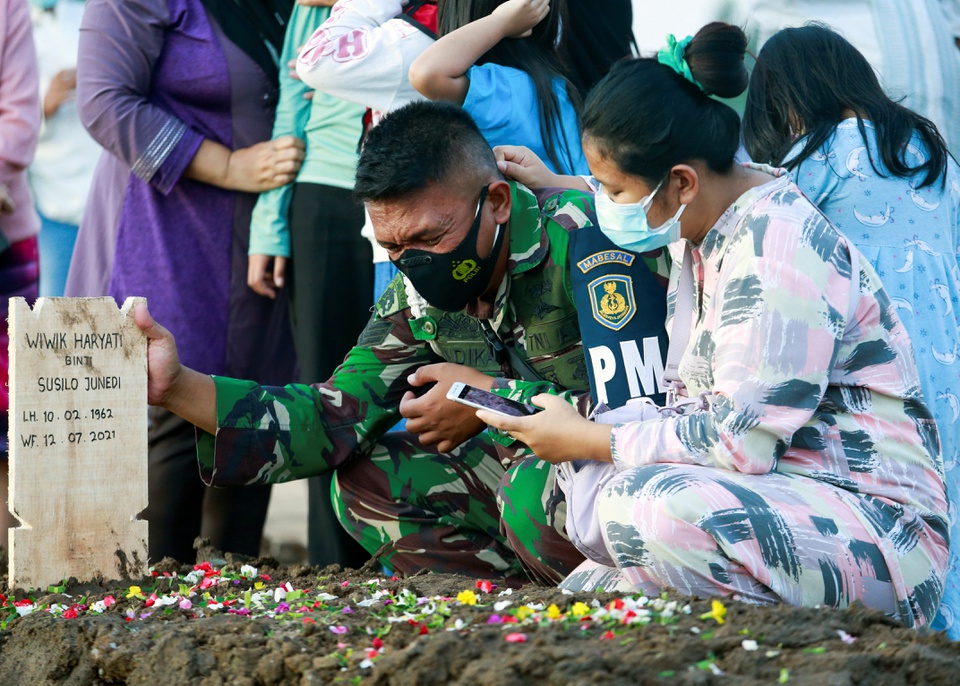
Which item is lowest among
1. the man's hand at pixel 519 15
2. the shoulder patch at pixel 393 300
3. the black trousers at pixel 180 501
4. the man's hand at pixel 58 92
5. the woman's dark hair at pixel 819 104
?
the black trousers at pixel 180 501

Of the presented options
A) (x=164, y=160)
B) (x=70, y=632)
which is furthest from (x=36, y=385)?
(x=164, y=160)

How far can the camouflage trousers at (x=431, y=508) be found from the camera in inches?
136

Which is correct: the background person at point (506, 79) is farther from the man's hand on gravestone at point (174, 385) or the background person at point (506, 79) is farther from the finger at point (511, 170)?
the man's hand on gravestone at point (174, 385)

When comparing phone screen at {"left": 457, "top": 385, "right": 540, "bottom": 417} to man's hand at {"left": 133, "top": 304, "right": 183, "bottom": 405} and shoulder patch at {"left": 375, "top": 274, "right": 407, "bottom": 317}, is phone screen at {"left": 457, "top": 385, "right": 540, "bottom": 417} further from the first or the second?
man's hand at {"left": 133, "top": 304, "right": 183, "bottom": 405}

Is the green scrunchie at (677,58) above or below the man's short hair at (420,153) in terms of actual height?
above

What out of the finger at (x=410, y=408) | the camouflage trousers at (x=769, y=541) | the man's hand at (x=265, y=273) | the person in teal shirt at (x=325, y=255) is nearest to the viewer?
the camouflage trousers at (x=769, y=541)

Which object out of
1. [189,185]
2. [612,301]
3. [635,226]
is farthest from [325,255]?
[635,226]

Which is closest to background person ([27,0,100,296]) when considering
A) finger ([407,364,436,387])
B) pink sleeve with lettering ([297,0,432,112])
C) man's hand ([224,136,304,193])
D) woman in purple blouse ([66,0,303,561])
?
woman in purple blouse ([66,0,303,561])

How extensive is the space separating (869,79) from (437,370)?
1.48 meters

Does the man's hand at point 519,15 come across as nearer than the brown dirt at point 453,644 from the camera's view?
No

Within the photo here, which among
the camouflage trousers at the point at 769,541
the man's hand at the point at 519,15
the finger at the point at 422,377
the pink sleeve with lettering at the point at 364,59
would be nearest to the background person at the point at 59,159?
the pink sleeve with lettering at the point at 364,59

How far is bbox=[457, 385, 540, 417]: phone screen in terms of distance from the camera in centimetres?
291

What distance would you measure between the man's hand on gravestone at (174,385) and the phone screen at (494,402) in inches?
28.5

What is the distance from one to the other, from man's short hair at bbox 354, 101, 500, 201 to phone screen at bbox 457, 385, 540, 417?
0.56 metres
